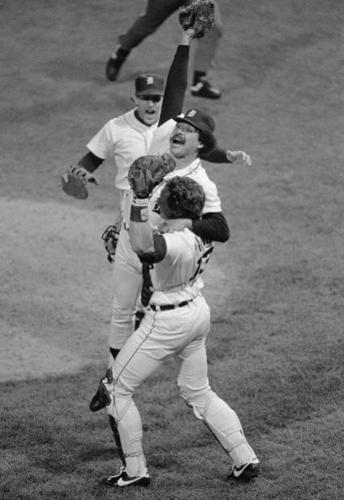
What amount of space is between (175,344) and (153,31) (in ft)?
24.9

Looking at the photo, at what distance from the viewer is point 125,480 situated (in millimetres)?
5984

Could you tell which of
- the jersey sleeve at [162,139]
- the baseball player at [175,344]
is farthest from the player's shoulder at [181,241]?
the jersey sleeve at [162,139]

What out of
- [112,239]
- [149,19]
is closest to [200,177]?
[112,239]

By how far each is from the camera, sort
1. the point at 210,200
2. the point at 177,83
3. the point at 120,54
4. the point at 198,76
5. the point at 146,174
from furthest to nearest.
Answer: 1. the point at 198,76
2. the point at 120,54
3. the point at 177,83
4. the point at 210,200
5. the point at 146,174

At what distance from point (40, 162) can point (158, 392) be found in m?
4.96

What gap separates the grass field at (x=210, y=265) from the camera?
6.44 m

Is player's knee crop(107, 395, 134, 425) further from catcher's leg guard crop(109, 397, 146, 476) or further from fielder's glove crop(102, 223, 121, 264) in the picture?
fielder's glove crop(102, 223, 121, 264)

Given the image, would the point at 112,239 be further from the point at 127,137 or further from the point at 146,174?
the point at 146,174

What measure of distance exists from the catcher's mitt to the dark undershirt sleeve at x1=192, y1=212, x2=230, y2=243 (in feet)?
1.58

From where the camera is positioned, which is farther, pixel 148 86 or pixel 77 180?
pixel 148 86

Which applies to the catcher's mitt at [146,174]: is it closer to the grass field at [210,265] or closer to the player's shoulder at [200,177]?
the player's shoulder at [200,177]

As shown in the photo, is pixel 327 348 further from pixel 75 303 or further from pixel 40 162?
pixel 40 162

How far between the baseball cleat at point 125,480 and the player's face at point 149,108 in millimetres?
2852

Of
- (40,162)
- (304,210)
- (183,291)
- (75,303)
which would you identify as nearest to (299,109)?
(304,210)
